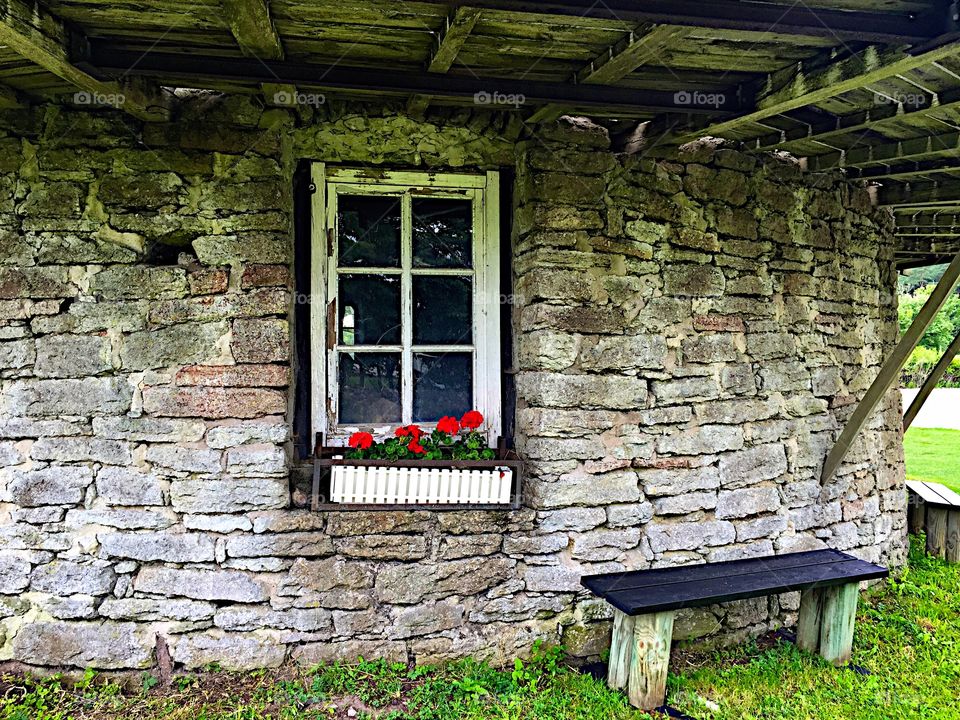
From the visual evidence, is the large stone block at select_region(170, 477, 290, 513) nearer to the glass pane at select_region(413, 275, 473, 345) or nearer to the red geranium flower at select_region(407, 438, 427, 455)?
the red geranium flower at select_region(407, 438, 427, 455)

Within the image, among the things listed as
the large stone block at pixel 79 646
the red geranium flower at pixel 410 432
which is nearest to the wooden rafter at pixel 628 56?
the red geranium flower at pixel 410 432

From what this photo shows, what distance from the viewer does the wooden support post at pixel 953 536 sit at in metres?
5.24

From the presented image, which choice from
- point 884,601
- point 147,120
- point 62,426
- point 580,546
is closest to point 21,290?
point 62,426

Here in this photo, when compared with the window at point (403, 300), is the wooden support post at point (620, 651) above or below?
below

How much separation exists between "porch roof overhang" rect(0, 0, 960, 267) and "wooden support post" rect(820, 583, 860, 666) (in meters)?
2.23

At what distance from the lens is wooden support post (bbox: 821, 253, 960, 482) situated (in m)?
3.63

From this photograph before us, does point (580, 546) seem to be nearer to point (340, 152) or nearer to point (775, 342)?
point (775, 342)

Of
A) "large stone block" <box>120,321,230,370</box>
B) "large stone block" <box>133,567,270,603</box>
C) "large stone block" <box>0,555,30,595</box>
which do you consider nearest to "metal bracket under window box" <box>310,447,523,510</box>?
"large stone block" <box>133,567,270,603</box>

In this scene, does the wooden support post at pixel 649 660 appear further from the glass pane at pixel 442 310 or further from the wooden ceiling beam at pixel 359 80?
the wooden ceiling beam at pixel 359 80

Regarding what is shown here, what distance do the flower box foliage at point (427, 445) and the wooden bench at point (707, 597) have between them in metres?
0.83

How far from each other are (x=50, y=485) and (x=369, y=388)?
145cm

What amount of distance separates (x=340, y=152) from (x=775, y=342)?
99.2 inches

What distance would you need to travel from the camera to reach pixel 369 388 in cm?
349

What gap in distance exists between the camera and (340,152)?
11.0 feet
